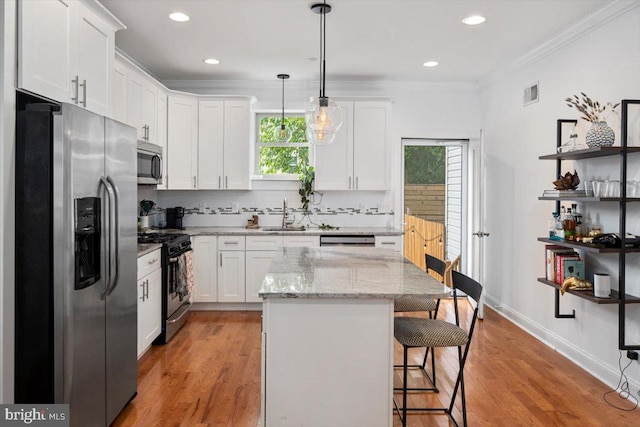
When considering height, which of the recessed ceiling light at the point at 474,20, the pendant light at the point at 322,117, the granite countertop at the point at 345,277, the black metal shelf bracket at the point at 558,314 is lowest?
the black metal shelf bracket at the point at 558,314

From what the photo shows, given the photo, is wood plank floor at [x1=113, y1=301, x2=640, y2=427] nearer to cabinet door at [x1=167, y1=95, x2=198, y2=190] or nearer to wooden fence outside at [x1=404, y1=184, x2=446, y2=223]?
cabinet door at [x1=167, y1=95, x2=198, y2=190]

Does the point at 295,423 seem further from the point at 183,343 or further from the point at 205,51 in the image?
the point at 205,51

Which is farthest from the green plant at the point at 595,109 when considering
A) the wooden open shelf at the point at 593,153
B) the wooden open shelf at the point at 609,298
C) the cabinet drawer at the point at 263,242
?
the cabinet drawer at the point at 263,242

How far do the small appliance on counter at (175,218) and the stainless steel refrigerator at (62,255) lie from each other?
3058mm

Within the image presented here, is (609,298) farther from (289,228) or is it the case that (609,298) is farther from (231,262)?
(231,262)

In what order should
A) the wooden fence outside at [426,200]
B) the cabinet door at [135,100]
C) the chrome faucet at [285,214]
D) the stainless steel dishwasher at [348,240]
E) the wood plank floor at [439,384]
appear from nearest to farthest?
the wood plank floor at [439,384], the cabinet door at [135,100], the stainless steel dishwasher at [348,240], the chrome faucet at [285,214], the wooden fence outside at [426,200]

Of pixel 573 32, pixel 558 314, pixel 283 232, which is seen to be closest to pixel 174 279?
pixel 283 232

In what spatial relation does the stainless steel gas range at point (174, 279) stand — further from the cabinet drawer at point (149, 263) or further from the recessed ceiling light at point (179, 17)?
the recessed ceiling light at point (179, 17)

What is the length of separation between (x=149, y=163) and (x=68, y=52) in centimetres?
195

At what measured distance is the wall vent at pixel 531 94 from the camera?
439cm

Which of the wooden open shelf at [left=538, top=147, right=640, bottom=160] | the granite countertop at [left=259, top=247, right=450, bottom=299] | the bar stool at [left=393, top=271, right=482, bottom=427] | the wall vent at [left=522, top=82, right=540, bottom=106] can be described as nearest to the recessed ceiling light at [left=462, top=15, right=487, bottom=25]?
the wall vent at [left=522, top=82, right=540, bottom=106]

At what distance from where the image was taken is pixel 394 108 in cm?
573

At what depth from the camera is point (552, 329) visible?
4.09 m

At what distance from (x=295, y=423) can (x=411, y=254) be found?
3943 millimetres
